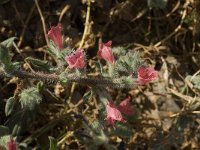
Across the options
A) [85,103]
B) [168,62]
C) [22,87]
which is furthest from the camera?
[168,62]

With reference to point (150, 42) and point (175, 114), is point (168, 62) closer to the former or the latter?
point (150, 42)

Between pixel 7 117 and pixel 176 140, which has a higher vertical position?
pixel 7 117

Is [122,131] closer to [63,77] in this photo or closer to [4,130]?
[63,77]

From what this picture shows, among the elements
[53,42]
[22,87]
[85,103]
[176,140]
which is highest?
[53,42]

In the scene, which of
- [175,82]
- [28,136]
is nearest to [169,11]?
[175,82]

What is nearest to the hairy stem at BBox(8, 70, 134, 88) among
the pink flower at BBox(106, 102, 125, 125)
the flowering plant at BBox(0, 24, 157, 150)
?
the flowering plant at BBox(0, 24, 157, 150)

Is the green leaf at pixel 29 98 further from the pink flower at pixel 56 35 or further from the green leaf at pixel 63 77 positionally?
the pink flower at pixel 56 35

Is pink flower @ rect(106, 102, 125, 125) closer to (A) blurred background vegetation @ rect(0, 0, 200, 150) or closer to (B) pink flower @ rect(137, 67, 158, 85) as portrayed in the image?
(B) pink flower @ rect(137, 67, 158, 85)

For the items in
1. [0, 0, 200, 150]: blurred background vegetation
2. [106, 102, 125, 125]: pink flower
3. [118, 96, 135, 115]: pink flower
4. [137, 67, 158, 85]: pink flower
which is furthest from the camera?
[0, 0, 200, 150]: blurred background vegetation

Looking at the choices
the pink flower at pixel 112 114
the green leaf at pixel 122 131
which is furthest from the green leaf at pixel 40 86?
the green leaf at pixel 122 131
